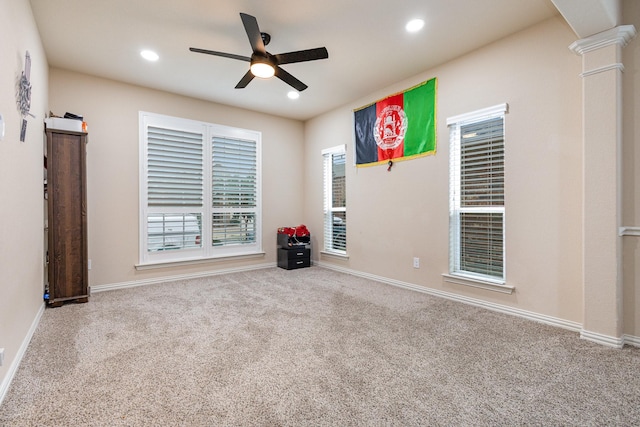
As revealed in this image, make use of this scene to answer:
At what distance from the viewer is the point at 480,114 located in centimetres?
340

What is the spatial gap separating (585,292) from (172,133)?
5.27 m

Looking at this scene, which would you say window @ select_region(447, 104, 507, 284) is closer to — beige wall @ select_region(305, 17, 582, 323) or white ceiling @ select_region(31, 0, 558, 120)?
beige wall @ select_region(305, 17, 582, 323)

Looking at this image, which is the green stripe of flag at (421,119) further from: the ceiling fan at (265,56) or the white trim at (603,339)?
the white trim at (603,339)

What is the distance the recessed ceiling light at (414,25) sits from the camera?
9.52 ft

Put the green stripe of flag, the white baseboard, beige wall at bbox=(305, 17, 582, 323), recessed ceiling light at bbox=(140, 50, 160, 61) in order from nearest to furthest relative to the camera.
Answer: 1. beige wall at bbox=(305, 17, 582, 323)
2. recessed ceiling light at bbox=(140, 50, 160, 61)
3. the green stripe of flag
4. the white baseboard

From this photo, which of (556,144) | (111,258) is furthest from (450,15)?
(111,258)

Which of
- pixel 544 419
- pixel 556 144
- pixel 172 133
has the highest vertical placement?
pixel 172 133

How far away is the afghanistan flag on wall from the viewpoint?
3.91 meters

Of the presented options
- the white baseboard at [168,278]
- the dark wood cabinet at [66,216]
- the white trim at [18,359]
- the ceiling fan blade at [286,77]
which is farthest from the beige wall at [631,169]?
the dark wood cabinet at [66,216]

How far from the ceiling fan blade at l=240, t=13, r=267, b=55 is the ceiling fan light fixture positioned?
78 mm

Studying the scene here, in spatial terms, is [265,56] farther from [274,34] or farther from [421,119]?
[421,119]

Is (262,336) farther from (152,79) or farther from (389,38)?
(152,79)

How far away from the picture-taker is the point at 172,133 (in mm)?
4668

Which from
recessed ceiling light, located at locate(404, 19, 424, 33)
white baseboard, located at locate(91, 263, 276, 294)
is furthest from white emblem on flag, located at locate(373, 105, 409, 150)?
white baseboard, located at locate(91, 263, 276, 294)
